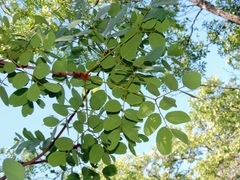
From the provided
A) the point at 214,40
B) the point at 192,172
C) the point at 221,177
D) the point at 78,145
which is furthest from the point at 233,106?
the point at 78,145

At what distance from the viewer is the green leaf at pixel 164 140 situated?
0.67 m

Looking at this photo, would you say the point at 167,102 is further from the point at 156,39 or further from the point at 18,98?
the point at 18,98

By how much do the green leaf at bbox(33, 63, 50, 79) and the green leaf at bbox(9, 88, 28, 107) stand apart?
12 cm

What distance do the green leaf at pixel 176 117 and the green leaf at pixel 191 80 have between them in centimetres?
6

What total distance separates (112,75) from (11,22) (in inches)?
11.8

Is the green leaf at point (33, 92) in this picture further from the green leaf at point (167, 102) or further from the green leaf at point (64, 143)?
the green leaf at point (167, 102)

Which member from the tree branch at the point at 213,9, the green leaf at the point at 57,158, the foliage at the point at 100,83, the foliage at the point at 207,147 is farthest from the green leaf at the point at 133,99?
the foliage at the point at 207,147

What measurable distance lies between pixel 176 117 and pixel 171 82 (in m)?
0.08

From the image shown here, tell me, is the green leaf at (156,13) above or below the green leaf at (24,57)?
above

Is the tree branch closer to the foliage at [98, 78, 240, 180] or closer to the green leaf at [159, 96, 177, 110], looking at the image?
the foliage at [98, 78, 240, 180]

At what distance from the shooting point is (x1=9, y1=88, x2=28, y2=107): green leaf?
798mm

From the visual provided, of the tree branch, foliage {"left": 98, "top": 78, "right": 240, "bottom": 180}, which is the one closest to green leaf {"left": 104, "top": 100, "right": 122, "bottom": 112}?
the tree branch

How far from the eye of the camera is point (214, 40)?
196 inches

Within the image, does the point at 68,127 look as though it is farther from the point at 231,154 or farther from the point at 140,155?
the point at 140,155
